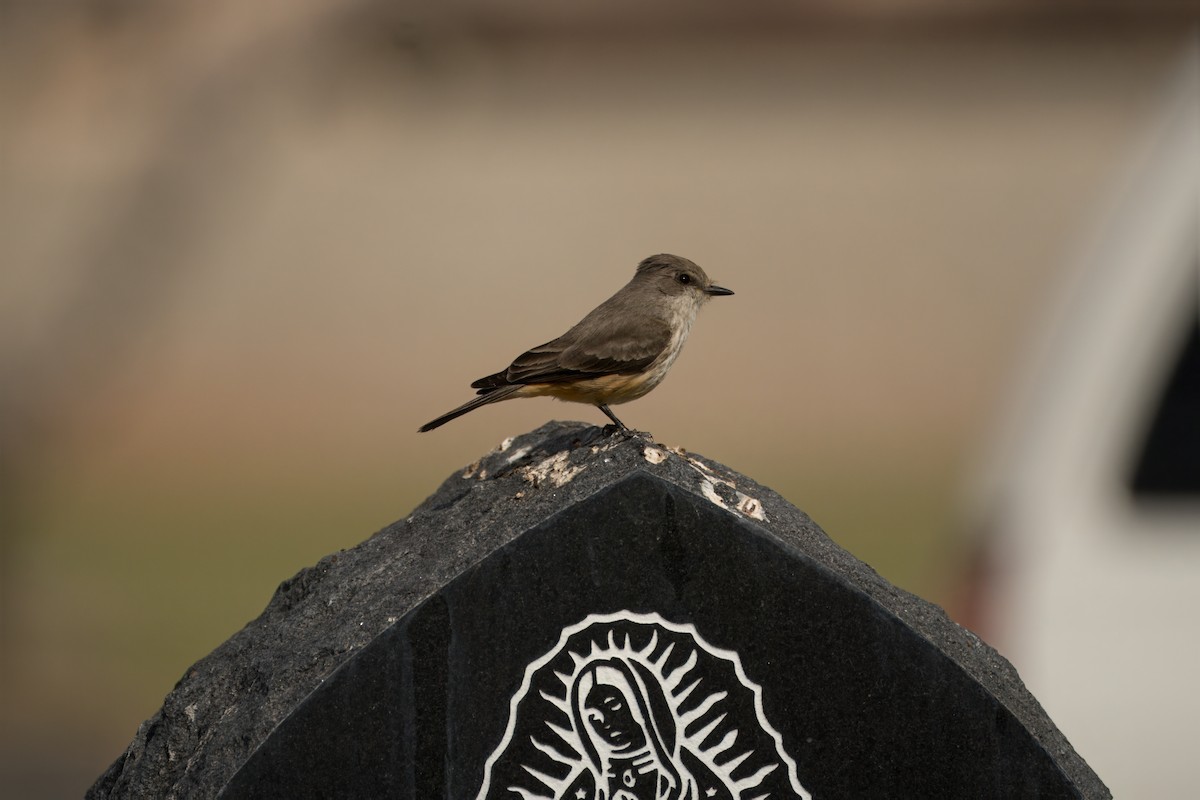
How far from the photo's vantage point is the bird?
15.6 ft

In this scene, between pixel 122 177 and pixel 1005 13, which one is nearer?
pixel 122 177

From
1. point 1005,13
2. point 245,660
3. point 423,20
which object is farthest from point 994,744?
point 1005,13

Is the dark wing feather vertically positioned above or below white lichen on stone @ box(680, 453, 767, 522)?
above

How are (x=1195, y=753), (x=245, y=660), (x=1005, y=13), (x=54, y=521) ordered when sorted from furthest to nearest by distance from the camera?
(x=1005, y=13)
(x=54, y=521)
(x=1195, y=753)
(x=245, y=660)

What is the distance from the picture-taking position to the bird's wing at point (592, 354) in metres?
4.77

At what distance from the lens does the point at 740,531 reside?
12.9 ft

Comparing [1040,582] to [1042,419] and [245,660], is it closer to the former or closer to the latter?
[1042,419]

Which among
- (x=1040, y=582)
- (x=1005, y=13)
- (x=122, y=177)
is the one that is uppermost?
(x=1005, y=13)

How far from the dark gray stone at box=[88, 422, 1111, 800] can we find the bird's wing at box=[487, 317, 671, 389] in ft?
2.64

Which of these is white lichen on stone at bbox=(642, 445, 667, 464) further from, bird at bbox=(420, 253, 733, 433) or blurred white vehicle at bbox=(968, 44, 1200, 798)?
blurred white vehicle at bbox=(968, 44, 1200, 798)

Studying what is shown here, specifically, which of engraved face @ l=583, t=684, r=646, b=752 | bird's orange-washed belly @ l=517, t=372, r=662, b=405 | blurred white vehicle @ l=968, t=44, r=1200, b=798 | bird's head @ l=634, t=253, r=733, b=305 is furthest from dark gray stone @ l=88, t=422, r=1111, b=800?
blurred white vehicle @ l=968, t=44, r=1200, b=798

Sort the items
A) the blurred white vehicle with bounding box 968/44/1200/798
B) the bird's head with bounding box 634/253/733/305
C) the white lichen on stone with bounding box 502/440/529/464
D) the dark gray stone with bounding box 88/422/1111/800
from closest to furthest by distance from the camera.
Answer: the dark gray stone with bounding box 88/422/1111/800 < the white lichen on stone with bounding box 502/440/529/464 < the bird's head with bounding box 634/253/733/305 < the blurred white vehicle with bounding box 968/44/1200/798

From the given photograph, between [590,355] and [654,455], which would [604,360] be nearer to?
[590,355]

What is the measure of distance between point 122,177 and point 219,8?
89 centimetres
